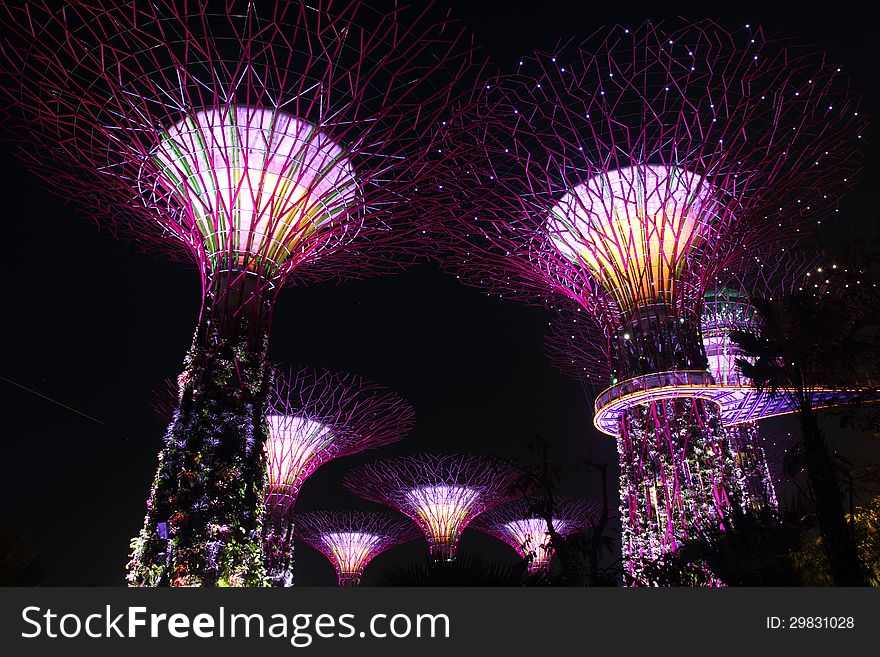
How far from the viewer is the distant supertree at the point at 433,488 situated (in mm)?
36719

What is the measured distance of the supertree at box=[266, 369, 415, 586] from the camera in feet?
90.7

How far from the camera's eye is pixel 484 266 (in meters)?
21.1

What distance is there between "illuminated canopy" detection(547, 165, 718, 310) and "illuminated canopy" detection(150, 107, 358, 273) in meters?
6.78

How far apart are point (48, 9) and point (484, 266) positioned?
12.6 m

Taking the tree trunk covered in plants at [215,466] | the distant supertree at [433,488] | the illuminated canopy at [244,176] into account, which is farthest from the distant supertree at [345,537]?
the illuminated canopy at [244,176]

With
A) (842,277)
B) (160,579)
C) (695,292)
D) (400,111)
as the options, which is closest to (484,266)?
(695,292)

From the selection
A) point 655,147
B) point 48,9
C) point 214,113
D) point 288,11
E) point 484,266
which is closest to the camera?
point 48,9

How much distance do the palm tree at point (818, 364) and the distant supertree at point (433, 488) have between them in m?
22.9

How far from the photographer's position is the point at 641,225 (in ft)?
57.9

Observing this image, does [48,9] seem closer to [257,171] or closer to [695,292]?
[257,171]

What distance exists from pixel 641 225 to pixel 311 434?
53.1ft
